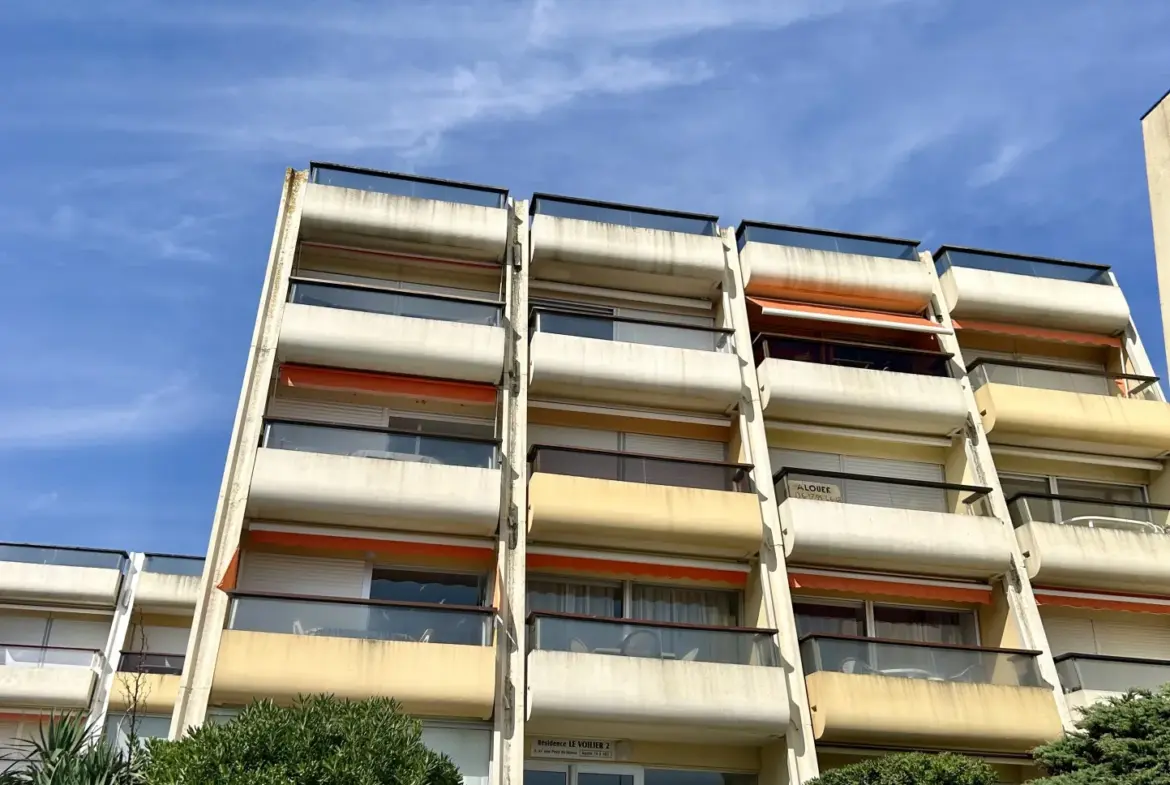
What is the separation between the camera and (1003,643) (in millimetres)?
18312

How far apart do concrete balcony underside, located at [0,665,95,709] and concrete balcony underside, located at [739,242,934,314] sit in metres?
18.3

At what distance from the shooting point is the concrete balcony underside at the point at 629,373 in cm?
1934

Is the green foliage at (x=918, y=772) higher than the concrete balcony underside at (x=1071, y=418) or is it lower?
lower

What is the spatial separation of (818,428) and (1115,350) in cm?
725

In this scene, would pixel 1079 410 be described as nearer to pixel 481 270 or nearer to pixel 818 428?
pixel 818 428

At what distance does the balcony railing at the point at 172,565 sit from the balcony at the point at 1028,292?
20.0 m

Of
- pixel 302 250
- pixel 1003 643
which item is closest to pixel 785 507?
pixel 1003 643

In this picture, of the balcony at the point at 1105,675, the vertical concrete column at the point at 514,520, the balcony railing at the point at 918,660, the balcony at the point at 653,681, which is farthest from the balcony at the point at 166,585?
the balcony at the point at 1105,675

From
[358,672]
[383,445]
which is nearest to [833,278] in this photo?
[383,445]

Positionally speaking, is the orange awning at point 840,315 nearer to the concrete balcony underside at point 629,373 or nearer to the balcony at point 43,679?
the concrete balcony underside at point 629,373

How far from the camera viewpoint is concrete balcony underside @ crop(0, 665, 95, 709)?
25.5 meters

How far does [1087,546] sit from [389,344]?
12635 millimetres

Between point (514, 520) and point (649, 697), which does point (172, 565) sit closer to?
point (514, 520)

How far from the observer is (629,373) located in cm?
1950
